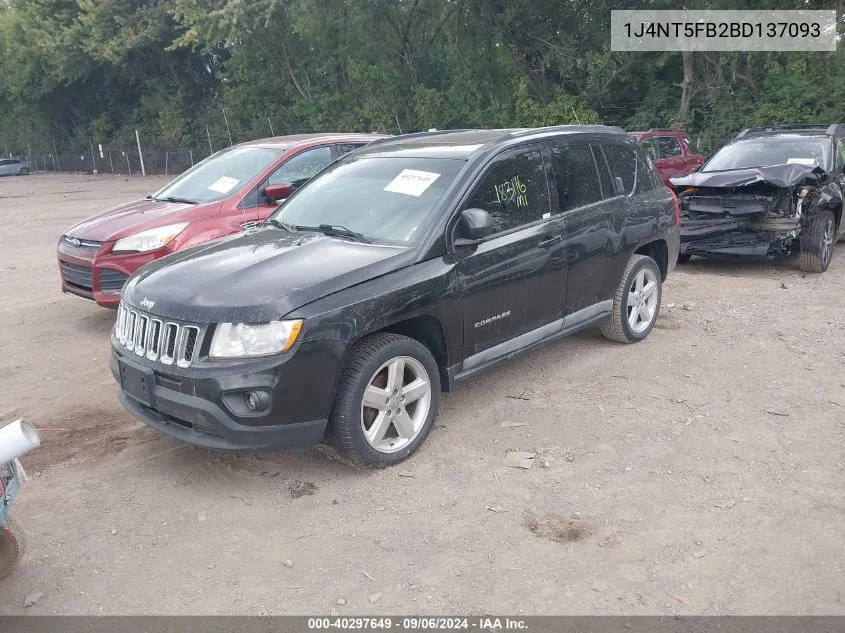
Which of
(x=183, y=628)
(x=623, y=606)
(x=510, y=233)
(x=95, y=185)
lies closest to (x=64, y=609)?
(x=183, y=628)

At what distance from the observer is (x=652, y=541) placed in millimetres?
3410

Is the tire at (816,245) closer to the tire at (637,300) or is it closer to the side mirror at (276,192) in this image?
the tire at (637,300)

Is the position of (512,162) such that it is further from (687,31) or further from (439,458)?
(687,31)

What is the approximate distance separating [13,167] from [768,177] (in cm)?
4848

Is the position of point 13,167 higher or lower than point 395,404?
higher

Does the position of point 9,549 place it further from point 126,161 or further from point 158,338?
point 126,161

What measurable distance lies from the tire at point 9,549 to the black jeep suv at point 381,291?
2.76 ft

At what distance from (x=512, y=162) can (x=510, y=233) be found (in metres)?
0.52

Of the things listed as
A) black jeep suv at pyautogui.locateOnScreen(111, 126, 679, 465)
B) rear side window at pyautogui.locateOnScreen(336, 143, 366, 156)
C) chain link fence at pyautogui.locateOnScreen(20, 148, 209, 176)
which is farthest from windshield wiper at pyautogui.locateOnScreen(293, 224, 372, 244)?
chain link fence at pyautogui.locateOnScreen(20, 148, 209, 176)

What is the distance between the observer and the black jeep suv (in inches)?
145

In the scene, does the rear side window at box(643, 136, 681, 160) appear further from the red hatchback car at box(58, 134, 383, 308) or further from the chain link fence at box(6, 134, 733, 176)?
the chain link fence at box(6, 134, 733, 176)

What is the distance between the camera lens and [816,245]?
27.9 ft

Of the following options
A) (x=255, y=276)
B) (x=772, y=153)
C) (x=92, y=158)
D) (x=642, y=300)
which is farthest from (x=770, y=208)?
(x=92, y=158)

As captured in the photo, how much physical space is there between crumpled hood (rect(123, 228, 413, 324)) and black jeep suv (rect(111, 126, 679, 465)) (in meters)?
0.01
